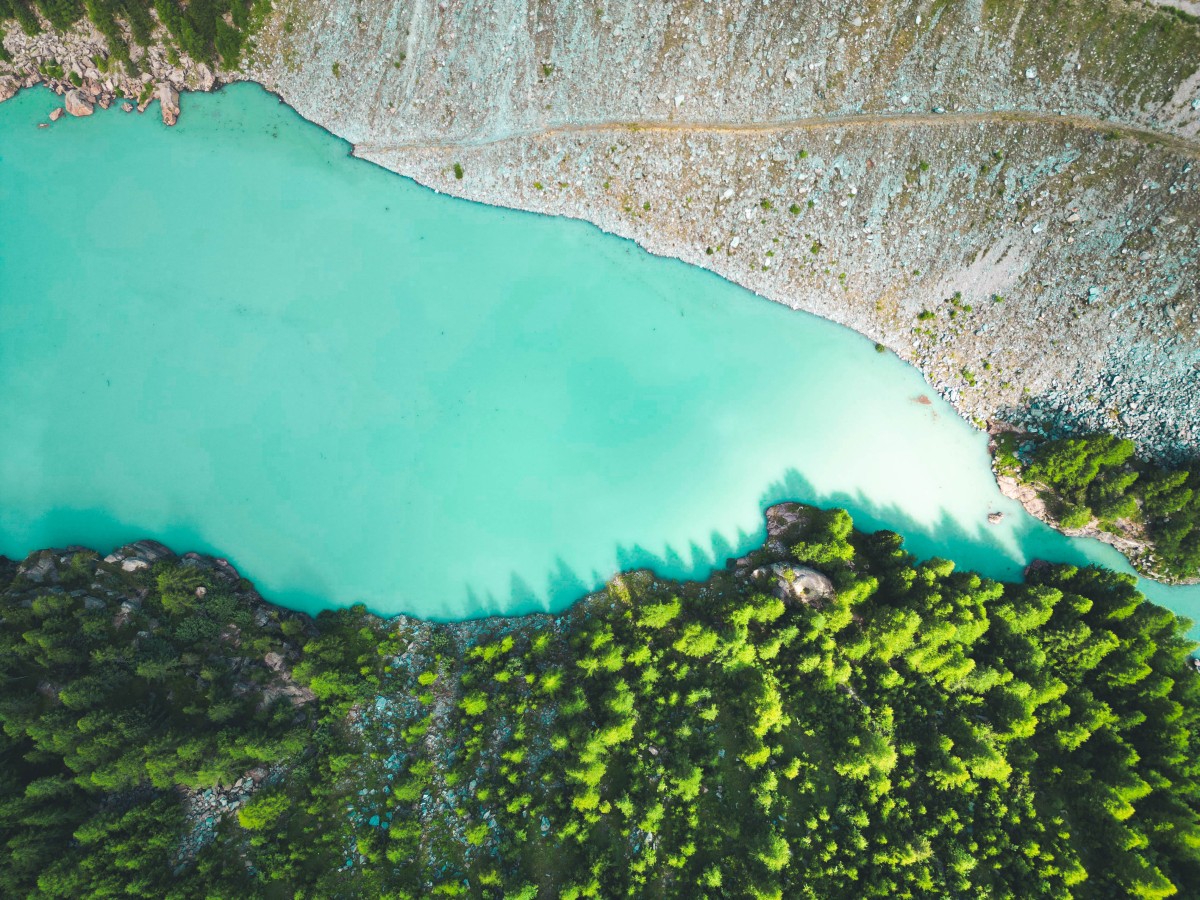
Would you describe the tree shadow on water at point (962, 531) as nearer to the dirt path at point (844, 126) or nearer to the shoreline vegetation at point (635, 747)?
the shoreline vegetation at point (635, 747)

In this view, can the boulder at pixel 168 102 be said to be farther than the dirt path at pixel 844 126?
Yes

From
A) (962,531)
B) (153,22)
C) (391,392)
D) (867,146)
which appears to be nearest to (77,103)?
(153,22)

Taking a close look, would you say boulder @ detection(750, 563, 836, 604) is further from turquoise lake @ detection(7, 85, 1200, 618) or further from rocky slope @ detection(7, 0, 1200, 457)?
rocky slope @ detection(7, 0, 1200, 457)

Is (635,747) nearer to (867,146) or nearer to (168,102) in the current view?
(867,146)

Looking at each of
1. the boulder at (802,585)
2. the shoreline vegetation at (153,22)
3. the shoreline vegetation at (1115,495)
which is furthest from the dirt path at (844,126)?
the boulder at (802,585)

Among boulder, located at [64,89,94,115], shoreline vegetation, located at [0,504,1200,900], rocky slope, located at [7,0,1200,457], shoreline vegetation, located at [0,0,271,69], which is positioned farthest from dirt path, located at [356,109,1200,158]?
shoreline vegetation, located at [0,504,1200,900]

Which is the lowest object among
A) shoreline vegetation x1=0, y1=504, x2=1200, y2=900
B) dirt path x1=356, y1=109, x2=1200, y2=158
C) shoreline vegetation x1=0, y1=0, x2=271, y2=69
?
shoreline vegetation x1=0, y1=504, x2=1200, y2=900
